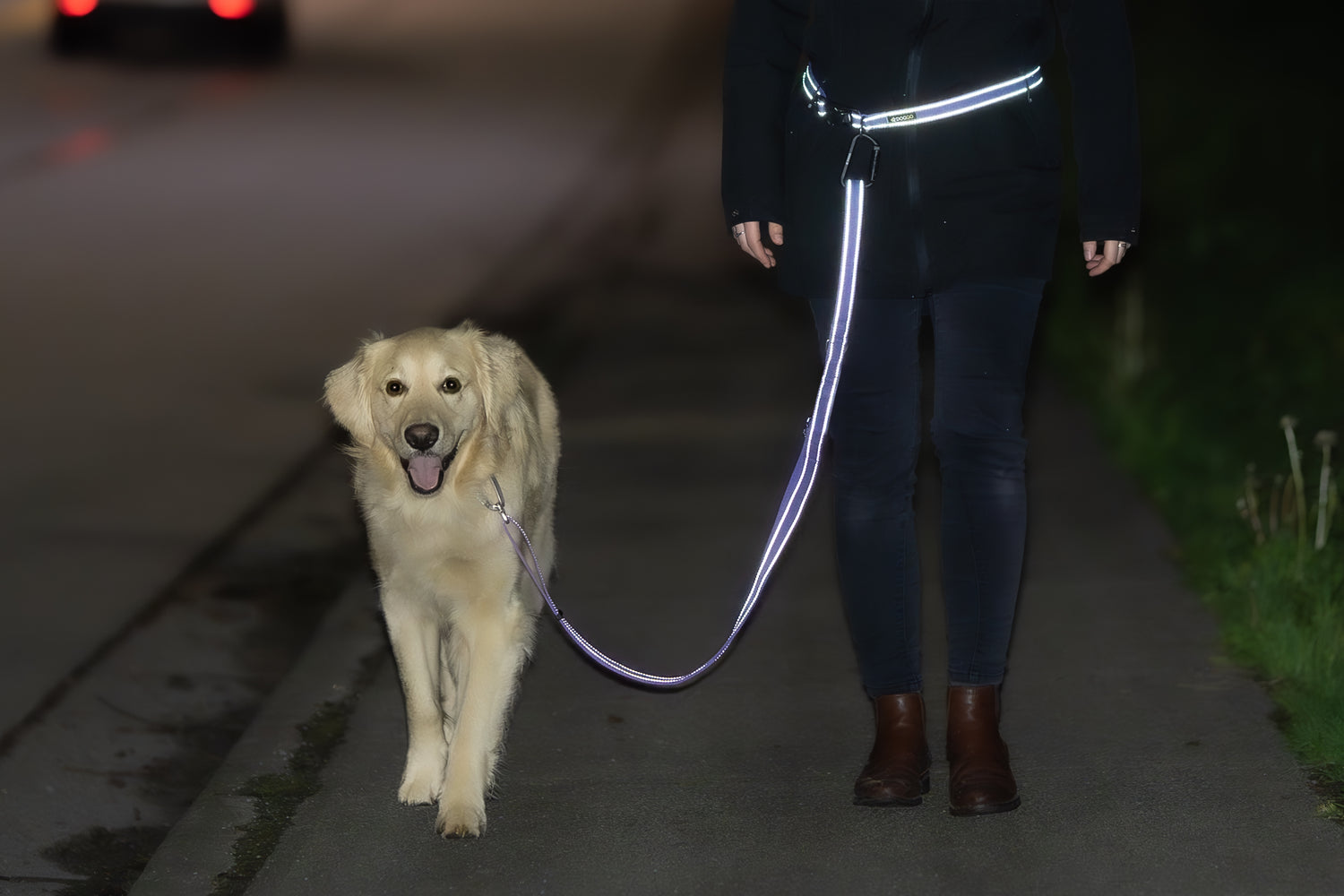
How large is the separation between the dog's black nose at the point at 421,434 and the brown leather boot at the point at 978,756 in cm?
139

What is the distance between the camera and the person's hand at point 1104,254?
13.1 ft

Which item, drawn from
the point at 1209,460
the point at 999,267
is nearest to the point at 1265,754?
the point at 999,267

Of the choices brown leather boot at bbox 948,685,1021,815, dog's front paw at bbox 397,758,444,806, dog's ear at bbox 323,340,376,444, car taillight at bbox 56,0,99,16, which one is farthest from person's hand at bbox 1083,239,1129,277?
car taillight at bbox 56,0,99,16

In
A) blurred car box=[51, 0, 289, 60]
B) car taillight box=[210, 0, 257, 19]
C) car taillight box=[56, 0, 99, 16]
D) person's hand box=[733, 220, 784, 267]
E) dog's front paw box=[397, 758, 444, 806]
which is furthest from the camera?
car taillight box=[210, 0, 257, 19]

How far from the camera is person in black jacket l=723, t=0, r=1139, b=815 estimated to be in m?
3.95

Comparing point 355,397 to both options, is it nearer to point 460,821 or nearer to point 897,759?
point 460,821

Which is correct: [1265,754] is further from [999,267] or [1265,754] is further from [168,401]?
[168,401]

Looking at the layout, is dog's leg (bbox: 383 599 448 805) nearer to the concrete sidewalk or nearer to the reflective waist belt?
the concrete sidewalk

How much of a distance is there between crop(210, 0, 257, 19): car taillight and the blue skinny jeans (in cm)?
1842

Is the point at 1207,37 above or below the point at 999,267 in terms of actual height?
below

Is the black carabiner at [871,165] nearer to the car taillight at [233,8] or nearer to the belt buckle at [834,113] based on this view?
the belt buckle at [834,113]

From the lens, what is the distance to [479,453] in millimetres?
4617

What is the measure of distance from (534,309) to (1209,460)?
202 inches

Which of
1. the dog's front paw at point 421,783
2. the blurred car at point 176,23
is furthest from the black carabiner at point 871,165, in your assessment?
the blurred car at point 176,23
